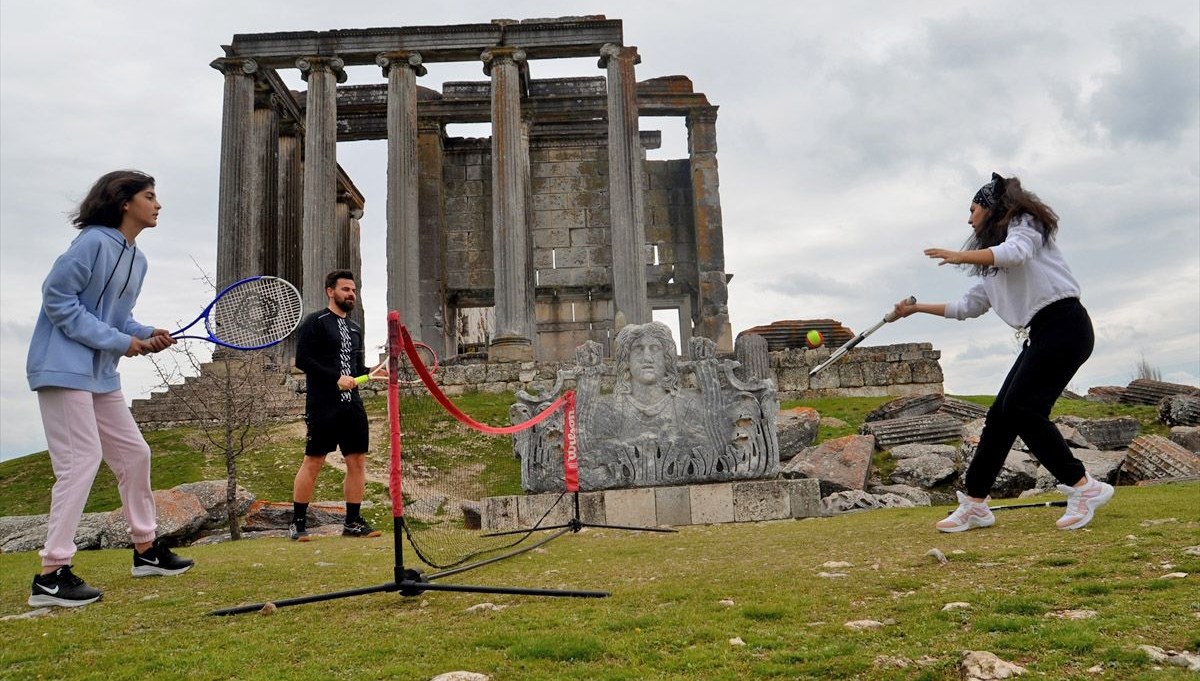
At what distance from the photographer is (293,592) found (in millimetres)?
5094

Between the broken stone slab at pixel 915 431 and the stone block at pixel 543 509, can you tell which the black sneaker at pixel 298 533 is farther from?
the broken stone slab at pixel 915 431

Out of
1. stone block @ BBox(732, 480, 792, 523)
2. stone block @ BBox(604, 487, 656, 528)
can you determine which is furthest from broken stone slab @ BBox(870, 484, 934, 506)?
stone block @ BBox(604, 487, 656, 528)

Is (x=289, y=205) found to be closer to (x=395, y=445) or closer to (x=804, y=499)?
(x=804, y=499)

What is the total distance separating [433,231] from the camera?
106 ft

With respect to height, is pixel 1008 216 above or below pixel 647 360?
above

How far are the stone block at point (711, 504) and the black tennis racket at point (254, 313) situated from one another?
4.89 metres

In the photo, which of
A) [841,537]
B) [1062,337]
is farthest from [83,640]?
[1062,337]

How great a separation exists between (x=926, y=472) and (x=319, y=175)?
19.9m

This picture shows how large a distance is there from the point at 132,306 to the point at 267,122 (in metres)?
24.8

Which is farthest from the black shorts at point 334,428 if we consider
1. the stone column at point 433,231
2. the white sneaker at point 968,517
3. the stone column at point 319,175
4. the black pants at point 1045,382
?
the stone column at point 433,231

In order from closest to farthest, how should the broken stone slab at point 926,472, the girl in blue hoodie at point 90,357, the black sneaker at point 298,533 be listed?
the girl in blue hoodie at point 90,357 → the black sneaker at point 298,533 → the broken stone slab at point 926,472

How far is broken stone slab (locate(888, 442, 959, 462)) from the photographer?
13.0 metres

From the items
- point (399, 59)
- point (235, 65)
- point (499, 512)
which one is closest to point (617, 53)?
point (399, 59)

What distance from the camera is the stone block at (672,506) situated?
31.5ft
